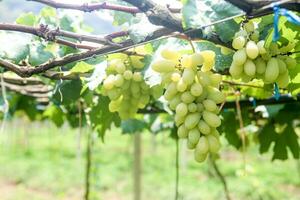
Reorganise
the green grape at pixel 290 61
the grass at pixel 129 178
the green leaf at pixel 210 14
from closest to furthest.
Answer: the green leaf at pixel 210 14, the green grape at pixel 290 61, the grass at pixel 129 178

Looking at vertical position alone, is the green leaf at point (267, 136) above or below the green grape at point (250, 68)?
below

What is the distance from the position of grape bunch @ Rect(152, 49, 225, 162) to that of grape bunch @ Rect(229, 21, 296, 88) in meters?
0.09

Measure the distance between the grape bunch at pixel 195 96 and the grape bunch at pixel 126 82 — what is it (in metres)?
0.28

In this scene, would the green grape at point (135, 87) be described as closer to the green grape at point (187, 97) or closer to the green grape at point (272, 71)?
the green grape at point (187, 97)

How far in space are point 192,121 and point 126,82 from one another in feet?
1.29

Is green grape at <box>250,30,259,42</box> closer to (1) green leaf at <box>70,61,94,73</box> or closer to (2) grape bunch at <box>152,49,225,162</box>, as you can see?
(2) grape bunch at <box>152,49,225,162</box>

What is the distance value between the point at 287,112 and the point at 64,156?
1238 centimetres

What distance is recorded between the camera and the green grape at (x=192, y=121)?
117 centimetres

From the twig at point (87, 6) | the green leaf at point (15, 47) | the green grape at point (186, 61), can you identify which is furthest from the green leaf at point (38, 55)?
the green grape at point (186, 61)

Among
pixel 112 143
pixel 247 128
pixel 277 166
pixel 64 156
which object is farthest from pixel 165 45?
pixel 112 143

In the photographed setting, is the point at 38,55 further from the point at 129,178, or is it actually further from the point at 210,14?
the point at 129,178

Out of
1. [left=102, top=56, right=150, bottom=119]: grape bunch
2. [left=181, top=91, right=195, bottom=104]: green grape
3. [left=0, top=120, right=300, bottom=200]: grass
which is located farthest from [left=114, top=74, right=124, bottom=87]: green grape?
[left=0, top=120, right=300, bottom=200]: grass

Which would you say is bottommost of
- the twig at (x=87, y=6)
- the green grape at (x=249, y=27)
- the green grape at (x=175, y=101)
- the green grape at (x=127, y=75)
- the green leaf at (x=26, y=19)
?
the green grape at (x=175, y=101)

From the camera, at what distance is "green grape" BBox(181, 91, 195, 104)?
1.18 meters
